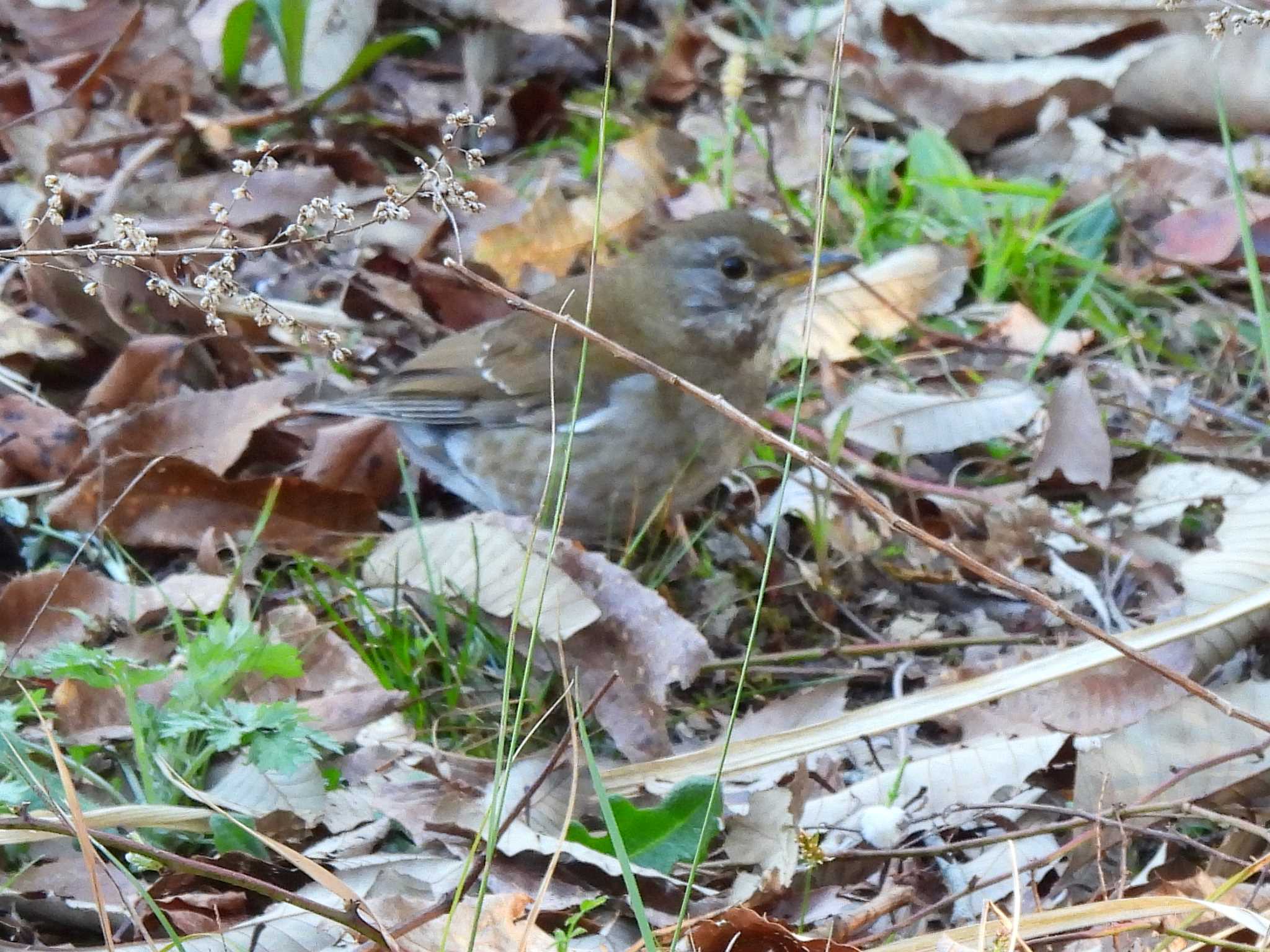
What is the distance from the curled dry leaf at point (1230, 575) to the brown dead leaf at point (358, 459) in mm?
2290

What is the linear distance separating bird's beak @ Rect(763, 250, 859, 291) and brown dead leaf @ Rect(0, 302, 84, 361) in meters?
2.16

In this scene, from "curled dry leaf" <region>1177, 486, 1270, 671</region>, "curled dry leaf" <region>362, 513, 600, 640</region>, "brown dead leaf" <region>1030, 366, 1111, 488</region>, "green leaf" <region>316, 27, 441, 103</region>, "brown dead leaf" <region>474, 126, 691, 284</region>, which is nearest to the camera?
"curled dry leaf" <region>1177, 486, 1270, 671</region>

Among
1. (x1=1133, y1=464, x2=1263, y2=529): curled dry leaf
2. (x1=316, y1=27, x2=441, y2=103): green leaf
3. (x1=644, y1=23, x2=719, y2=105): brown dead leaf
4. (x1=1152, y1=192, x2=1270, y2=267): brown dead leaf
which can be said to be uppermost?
(x1=316, y1=27, x2=441, y2=103): green leaf

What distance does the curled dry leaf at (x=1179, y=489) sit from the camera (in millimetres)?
4207

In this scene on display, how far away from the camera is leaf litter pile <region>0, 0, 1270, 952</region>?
2623 millimetres

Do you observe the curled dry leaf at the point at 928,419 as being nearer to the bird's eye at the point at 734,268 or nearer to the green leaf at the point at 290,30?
the bird's eye at the point at 734,268

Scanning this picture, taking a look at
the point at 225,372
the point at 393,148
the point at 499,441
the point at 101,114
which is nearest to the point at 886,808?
the point at 499,441

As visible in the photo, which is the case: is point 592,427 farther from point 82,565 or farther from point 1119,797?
point 1119,797

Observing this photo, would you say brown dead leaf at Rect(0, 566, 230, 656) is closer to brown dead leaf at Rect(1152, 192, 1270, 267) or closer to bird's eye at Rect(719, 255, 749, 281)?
bird's eye at Rect(719, 255, 749, 281)

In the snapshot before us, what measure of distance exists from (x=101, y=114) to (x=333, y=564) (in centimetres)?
276

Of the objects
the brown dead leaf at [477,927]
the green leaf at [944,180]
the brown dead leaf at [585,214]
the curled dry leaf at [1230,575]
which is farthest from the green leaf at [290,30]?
the brown dead leaf at [477,927]

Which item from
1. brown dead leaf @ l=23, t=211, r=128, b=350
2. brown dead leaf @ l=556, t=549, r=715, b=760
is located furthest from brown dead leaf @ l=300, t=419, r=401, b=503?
brown dead leaf @ l=556, t=549, r=715, b=760

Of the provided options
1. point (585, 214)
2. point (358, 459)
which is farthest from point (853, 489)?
point (585, 214)

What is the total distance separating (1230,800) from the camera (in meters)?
2.83
